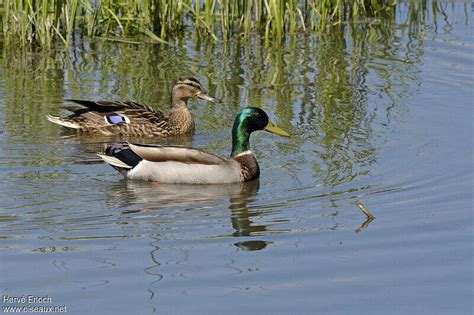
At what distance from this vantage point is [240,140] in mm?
10875

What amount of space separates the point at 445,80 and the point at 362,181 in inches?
164

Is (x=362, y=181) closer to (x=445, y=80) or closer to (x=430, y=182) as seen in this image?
(x=430, y=182)

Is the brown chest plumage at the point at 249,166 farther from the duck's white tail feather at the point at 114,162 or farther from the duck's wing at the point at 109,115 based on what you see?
the duck's wing at the point at 109,115

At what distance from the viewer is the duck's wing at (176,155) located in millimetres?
10445

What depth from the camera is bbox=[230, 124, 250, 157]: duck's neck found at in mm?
10867

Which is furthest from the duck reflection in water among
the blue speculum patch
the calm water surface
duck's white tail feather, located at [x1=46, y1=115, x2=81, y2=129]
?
the blue speculum patch

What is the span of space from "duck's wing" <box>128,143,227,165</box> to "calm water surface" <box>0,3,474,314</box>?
9.7 inches

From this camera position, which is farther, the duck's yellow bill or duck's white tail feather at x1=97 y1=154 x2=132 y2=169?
the duck's yellow bill

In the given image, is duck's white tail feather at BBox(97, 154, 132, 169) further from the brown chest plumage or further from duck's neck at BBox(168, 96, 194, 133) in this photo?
duck's neck at BBox(168, 96, 194, 133)

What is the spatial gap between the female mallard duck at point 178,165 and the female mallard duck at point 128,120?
1.66 m

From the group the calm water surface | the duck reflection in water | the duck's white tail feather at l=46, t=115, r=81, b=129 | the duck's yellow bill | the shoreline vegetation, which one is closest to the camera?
the calm water surface

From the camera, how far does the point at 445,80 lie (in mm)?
13945

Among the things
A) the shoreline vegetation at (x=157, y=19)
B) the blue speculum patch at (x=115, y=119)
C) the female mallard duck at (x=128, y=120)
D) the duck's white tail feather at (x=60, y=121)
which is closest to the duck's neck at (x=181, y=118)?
the female mallard duck at (x=128, y=120)

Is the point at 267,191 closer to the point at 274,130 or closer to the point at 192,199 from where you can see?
the point at 192,199
